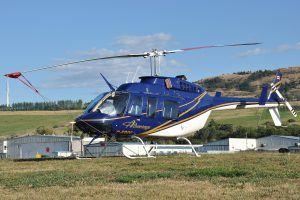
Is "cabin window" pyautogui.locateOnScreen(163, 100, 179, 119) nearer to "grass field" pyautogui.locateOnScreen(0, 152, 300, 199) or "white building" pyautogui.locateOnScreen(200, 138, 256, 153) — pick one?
"grass field" pyautogui.locateOnScreen(0, 152, 300, 199)

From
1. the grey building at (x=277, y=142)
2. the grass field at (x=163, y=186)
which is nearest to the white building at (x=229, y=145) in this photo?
the grey building at (x=277, y=142)

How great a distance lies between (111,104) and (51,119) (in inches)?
3848

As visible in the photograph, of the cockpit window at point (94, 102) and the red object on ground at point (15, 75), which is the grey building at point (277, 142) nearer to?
the cockpit window at point (94, 102)

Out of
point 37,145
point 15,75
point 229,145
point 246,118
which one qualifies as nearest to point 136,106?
point 15,75

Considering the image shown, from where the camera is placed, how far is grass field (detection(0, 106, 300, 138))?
108 meters

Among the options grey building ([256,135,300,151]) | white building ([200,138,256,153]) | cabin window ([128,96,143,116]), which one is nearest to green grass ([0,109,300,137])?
grey building ([256,135,300,151])

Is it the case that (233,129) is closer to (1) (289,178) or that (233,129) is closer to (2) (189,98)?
(2) (189,98)

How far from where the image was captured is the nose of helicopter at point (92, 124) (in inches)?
945

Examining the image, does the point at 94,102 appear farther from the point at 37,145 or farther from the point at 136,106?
the point at 37,145

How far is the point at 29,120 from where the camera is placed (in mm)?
121562

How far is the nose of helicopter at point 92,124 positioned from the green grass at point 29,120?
82.9 metres

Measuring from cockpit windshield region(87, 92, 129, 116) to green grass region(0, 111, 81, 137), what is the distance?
83029 mm

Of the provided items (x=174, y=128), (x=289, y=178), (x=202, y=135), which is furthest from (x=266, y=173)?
(x=202, y=135)

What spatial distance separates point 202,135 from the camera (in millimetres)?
90750
